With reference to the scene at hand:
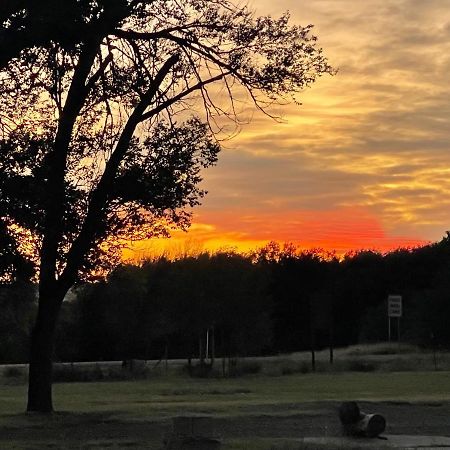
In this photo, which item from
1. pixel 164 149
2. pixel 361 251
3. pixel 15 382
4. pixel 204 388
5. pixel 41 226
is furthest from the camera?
pixel 361 251

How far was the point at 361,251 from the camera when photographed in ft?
321

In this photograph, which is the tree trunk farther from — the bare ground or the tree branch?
the tree branch

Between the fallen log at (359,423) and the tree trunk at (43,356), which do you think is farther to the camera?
the tree trunk at (43,356)

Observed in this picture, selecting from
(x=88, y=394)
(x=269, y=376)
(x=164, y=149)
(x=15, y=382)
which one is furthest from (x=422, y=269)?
(x=164, y=149)

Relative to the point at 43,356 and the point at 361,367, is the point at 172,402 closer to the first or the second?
the point at 43,356

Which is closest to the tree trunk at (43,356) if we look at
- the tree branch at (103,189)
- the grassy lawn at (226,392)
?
the tree branch at (103,189)

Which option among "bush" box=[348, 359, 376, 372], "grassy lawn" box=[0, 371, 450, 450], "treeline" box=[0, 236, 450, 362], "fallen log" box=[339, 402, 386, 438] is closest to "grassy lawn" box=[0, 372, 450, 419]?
"grassy lawn" box=[0, 371, 450, 450]

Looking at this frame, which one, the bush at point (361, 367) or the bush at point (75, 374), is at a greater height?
the bush at point (361, 367)

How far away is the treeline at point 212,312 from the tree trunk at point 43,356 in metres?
13.5

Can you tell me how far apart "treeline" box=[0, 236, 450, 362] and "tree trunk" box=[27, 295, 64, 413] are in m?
13.5

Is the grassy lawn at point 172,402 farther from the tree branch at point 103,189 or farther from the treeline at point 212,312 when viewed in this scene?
the treeline at point 212,312

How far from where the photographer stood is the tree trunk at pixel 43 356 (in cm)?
2323

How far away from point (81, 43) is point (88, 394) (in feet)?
59.3

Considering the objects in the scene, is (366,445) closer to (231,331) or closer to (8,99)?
(8,99)
